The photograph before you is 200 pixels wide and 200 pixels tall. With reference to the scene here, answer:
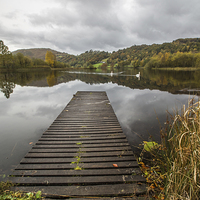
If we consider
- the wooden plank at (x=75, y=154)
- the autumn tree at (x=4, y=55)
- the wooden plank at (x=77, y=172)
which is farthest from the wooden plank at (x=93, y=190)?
the autumn tree at (x=4, y=55)

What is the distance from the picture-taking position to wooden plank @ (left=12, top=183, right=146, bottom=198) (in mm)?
2367

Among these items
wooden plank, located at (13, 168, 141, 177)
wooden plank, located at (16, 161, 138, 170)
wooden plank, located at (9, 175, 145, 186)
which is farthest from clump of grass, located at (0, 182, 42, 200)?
wooden plank, located at (16, 161, 138, 170)

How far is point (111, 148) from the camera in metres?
3.83

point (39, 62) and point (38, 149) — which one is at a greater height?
point (39, 62)

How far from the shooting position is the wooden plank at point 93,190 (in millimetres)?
2367

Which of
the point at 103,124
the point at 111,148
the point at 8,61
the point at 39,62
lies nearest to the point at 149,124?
the point at 103,124

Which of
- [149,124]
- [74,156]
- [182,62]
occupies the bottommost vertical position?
[149,124]

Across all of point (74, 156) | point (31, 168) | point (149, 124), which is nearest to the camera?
point (31, 168)

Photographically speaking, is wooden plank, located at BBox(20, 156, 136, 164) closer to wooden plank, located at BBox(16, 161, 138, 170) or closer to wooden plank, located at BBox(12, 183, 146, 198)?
wooden plank, located at BBox(16, 161, 138, 170)

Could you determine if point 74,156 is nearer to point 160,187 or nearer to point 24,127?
point 160,187

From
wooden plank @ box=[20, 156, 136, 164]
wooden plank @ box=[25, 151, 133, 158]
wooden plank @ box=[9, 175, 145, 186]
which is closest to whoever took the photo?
wooden plank @ box=[9, 175, 145, 186]

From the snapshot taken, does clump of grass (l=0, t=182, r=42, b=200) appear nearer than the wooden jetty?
Yes

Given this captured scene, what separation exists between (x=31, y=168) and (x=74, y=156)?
41.2 inches

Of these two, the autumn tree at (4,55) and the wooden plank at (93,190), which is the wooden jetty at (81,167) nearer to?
the wooden plank at (93,190)
